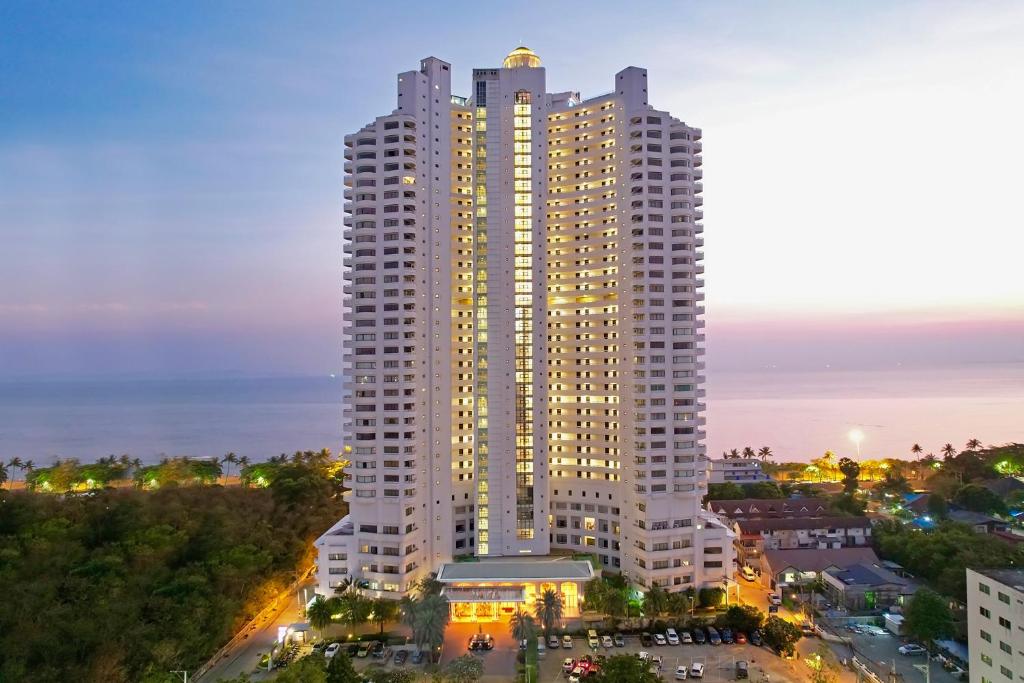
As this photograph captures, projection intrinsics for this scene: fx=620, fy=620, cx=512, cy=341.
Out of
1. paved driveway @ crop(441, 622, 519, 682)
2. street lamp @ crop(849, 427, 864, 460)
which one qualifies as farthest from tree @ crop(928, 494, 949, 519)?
street lamp @ crop(849, 427, 864, 460)

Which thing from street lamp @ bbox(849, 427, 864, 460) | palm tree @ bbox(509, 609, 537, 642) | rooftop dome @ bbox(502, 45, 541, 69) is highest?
rooftop dome @ bbox(502, 45, 541, 69)

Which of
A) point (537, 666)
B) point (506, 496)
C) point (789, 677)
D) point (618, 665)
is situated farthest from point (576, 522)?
point (618, 665)

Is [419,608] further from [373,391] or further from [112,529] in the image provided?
[112,529]

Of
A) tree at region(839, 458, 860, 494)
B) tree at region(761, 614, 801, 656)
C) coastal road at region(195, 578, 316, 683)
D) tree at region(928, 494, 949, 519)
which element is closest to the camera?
coastal road at region(195, 578, 316, 683)

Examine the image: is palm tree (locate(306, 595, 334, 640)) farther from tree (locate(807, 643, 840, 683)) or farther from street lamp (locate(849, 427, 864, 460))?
street lamp (locate(849, 427, 864, 460))

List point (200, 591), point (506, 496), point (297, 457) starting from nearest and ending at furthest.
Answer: point (200, 591), point (506, 496), point (297, 457)

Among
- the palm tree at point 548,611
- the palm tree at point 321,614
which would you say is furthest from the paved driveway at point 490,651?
the palm tree at point 321,614

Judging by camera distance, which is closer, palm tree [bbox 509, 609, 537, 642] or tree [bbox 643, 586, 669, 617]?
palm tree [bbox 509, 609, 537, 642]

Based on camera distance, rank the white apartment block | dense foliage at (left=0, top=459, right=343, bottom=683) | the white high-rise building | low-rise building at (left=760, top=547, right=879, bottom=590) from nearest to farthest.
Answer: the white apartment block < dense foliage at (left=0, top=459, right=343, bottom=683) < the white high-rise building < low-rise building at (left=760, top=547, right=879, bottom=590)
